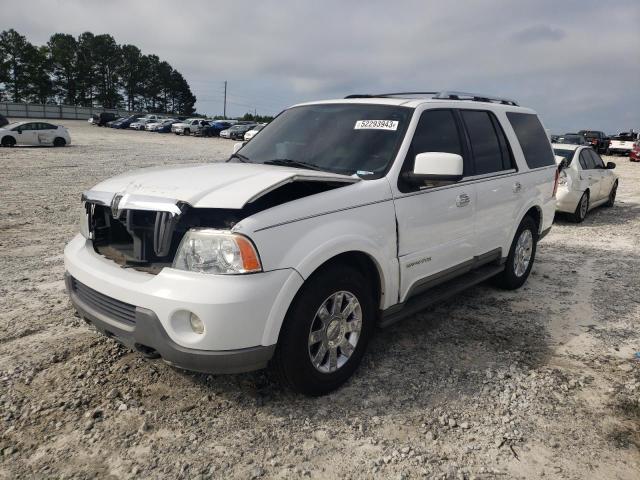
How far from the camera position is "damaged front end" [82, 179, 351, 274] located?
107 inches

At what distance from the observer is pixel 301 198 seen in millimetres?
2893

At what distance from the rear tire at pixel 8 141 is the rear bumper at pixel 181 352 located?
24.8 metres

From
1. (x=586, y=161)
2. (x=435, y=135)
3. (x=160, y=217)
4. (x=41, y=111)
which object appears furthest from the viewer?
(x=41, y=111)

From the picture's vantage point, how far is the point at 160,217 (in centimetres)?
274

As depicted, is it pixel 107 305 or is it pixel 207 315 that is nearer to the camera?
pixel 207 315

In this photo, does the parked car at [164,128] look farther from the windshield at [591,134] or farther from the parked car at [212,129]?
the windshield at [591,134]

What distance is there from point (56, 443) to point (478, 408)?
8.11ft

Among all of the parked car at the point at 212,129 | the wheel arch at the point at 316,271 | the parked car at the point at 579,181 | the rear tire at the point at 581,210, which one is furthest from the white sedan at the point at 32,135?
the wheel arch at the point at 316,271

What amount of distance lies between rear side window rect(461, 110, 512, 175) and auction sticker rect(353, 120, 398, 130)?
0.95 metres

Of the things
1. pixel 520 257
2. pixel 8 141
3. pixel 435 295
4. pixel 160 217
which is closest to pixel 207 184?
pixel 160 217

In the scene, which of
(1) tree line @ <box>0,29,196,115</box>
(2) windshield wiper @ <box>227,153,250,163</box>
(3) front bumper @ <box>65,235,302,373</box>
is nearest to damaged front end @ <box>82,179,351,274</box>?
(3) front bumper @ <box>65,235,302,373</box>

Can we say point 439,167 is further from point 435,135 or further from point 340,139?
point 340,139

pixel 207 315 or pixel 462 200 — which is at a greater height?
pixel 462 200

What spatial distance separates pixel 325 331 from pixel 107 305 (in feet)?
4.31
